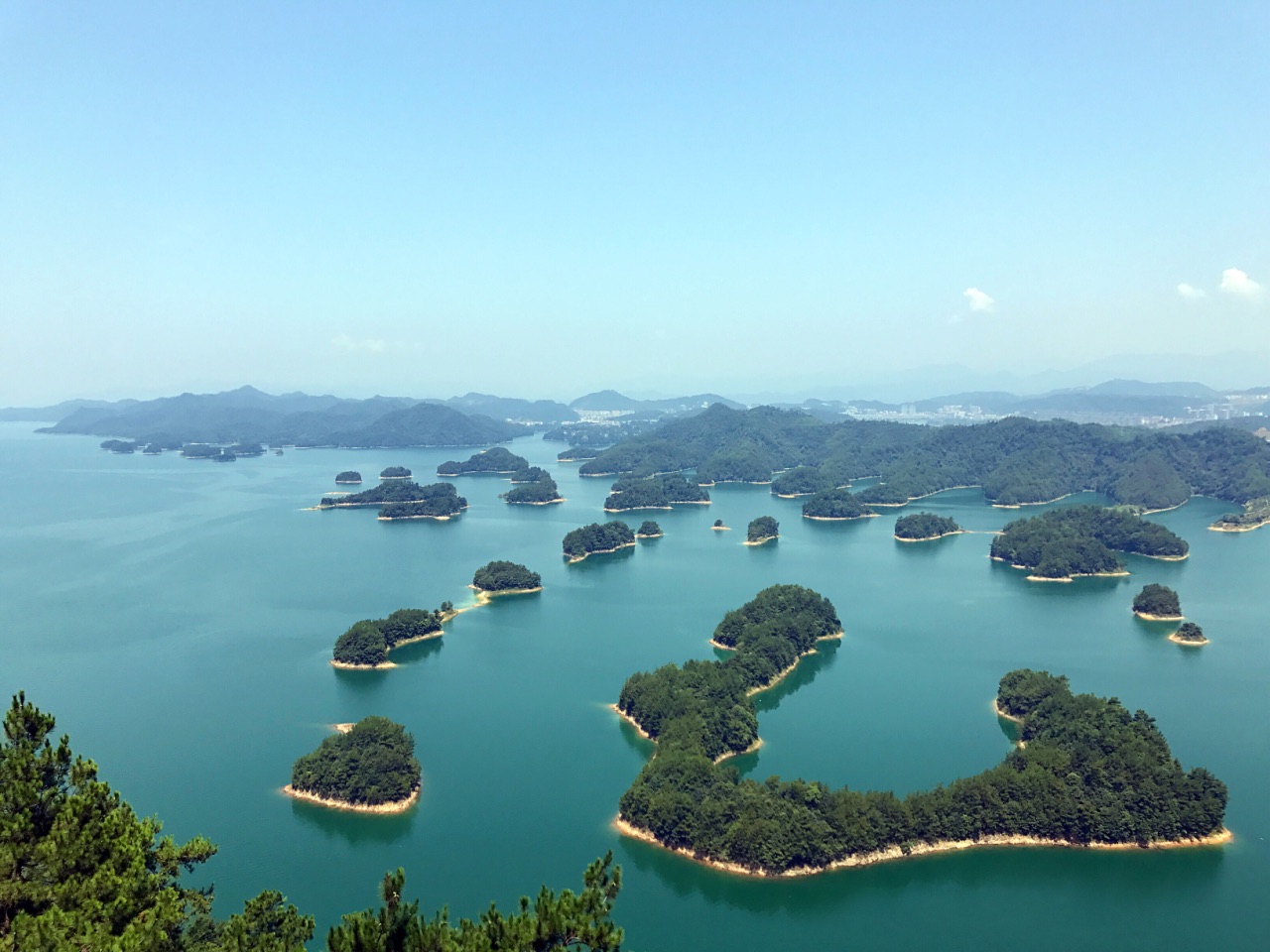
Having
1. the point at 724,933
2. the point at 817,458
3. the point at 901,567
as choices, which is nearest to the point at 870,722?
the point at 724,933

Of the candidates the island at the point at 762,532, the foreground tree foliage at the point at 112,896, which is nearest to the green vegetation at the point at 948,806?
the foreground tree foliage at the point at 112,896

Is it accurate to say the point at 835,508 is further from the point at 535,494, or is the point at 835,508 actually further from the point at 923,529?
the point at 535,494

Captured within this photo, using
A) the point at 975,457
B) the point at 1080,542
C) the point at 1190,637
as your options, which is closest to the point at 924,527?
the point at 1080,542

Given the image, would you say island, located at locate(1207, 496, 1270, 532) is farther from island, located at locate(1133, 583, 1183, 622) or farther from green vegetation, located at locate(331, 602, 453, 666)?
green vegetation, located at locate(331, 602, 453, 666)

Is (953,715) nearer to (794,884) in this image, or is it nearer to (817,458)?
(794,884)

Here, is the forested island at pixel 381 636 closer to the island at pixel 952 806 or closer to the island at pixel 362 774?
the island at pixel 362 774

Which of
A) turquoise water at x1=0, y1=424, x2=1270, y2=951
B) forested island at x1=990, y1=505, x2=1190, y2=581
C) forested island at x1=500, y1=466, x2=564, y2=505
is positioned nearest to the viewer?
turquoise water at x1=0, y1=424, x2=1270, y2=951

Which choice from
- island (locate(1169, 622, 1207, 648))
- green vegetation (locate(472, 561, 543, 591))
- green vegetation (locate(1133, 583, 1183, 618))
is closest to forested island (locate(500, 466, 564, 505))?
green vegetation (locate(472, 561, 543, 591))

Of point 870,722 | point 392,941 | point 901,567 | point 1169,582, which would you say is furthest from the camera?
point 901,567
